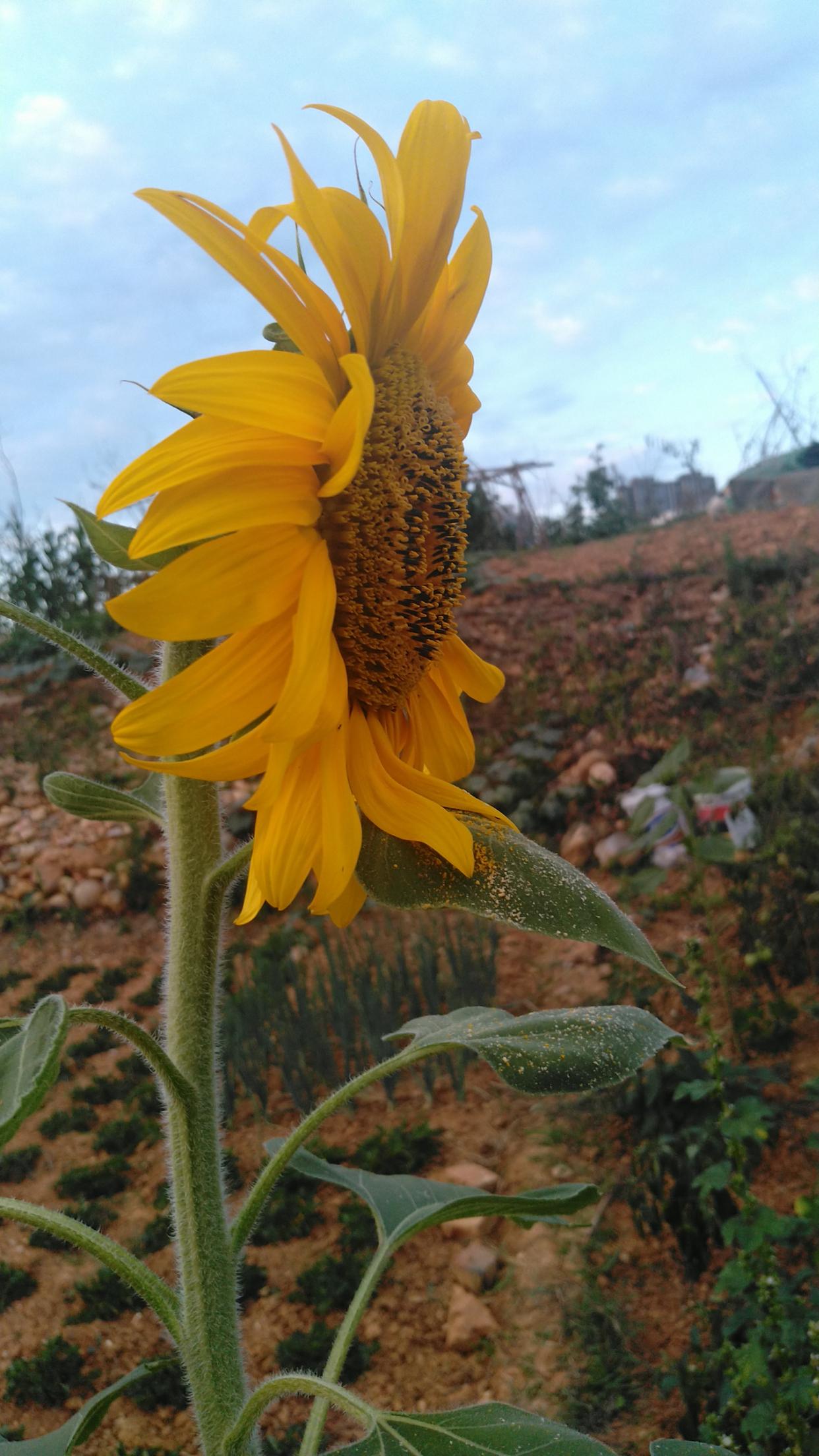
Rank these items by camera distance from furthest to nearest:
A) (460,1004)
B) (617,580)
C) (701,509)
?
(701,509)
(617,580)
(460,1004)

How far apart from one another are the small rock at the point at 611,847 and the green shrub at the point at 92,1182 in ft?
6.57

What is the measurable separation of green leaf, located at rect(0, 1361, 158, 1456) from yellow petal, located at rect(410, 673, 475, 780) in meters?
0.56

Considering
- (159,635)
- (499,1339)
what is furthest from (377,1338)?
(159,635)

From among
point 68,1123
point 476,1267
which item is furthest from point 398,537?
point 68,1123

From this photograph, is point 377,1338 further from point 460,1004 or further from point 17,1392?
point 460,1004

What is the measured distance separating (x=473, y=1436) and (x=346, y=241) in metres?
0.77

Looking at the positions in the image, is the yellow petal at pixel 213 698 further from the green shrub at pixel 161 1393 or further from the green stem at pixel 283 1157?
the green shrub at pixel 161 1393

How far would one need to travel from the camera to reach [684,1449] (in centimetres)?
72

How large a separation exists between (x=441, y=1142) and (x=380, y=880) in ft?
7.60

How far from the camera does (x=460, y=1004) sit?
2.87 metres

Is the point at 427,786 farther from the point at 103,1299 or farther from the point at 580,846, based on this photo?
the point at 580,846

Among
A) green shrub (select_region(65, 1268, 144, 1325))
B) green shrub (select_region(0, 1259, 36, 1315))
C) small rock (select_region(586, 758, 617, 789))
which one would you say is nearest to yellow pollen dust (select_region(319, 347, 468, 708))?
green shrub (select_region(65, 1268, 144, 1325))

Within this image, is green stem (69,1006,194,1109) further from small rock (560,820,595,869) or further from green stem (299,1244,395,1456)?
small rock (560,820,595,869)

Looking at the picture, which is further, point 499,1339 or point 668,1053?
point 668,1053
